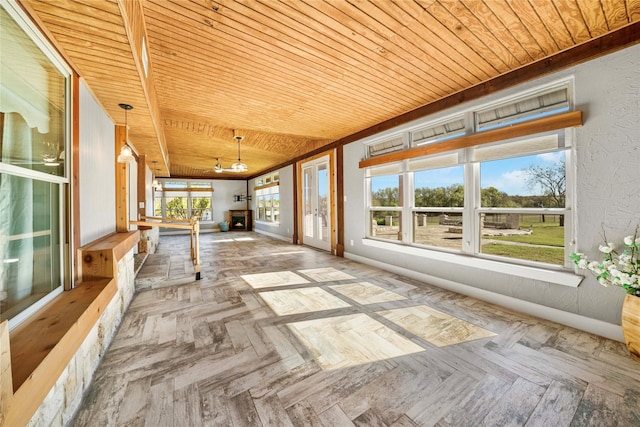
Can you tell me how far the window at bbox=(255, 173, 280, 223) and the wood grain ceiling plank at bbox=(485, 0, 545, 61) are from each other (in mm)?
7679

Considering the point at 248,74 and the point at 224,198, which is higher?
the point at 248,74

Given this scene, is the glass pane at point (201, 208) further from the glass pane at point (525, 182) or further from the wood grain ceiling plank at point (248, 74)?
the glass pane at point (525, 182)

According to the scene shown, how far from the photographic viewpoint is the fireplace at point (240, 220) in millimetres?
12148

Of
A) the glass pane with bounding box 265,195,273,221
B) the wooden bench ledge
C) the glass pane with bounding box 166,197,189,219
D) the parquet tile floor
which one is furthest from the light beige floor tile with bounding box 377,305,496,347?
the glass pane with bounding box 166,197,189,219

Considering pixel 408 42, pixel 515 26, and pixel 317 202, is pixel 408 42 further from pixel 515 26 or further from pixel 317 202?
pixel 317 202

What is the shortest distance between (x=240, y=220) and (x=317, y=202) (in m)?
6.61

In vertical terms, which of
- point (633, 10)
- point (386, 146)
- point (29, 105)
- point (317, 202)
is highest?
point (633, 10)

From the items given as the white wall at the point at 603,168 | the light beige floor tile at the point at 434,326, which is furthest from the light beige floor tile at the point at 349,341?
→ the white wall at the point at 603,168

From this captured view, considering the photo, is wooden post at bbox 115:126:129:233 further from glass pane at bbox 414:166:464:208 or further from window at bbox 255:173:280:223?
window at bbox 255:173:280:223

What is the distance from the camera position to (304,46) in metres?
2.32

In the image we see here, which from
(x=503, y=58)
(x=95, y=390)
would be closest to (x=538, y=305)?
(x=503, y=58)

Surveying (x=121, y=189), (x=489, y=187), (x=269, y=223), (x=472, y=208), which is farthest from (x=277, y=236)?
(x=489, y=187)

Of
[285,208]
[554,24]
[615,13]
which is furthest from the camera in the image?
[285,208]

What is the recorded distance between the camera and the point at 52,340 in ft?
3.75
